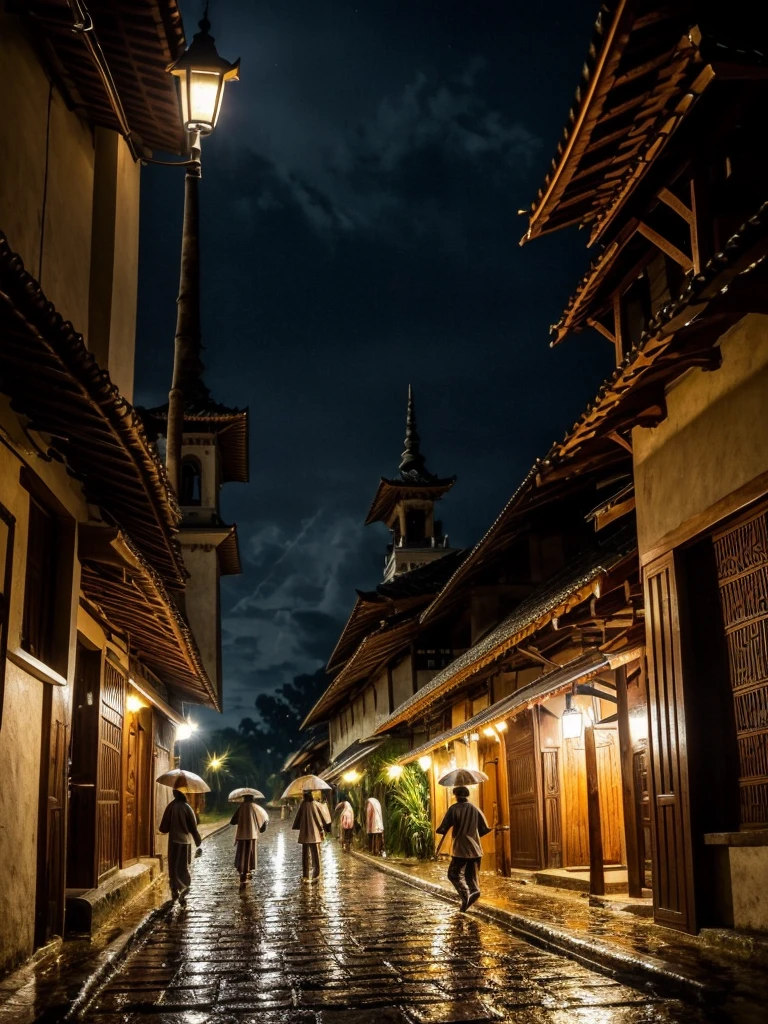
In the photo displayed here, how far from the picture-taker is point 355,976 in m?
8.77

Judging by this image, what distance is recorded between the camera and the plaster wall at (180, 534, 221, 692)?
4403cm

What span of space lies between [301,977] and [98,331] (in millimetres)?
7854

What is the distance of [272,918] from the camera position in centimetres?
1372

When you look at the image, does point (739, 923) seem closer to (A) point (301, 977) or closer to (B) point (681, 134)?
(A) point (301, 977)

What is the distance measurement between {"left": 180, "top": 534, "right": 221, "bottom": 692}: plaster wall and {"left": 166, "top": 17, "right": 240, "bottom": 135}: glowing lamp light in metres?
35.9

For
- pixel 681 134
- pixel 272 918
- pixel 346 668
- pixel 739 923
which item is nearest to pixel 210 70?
pixel 681 134

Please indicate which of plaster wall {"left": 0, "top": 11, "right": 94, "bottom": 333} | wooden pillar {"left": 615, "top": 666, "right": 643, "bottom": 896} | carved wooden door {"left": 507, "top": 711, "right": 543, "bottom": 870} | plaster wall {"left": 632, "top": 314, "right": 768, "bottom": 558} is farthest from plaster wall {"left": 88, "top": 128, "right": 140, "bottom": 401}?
carved wooden door {"left": 507, "top": 711, "right": 543, "bottom": 870}

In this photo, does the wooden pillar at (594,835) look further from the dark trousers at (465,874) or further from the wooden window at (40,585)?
the wooden window at (40,585)

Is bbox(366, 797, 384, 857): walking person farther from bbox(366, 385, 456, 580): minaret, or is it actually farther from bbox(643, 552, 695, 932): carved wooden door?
bbox(366, 385, 456, 580): minaret

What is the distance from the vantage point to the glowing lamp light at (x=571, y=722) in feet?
47.8

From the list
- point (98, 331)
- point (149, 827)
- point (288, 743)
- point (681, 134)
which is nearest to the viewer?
point (681, 134)

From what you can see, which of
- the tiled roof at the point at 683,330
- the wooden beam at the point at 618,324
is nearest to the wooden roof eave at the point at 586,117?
the wooden beam at the point at 618,324

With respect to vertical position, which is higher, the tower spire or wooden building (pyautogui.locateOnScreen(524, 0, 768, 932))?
the tower spire

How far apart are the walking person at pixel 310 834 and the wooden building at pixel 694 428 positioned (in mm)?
11849
